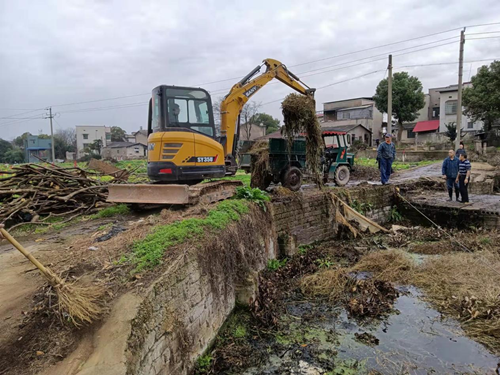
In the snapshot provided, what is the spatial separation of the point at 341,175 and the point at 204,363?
9.43 meters

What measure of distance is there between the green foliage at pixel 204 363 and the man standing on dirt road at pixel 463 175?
9856mm

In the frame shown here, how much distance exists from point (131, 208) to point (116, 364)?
5133mm

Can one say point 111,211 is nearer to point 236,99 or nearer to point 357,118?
point 236,99

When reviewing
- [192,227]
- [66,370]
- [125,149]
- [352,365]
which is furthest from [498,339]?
[125,149]

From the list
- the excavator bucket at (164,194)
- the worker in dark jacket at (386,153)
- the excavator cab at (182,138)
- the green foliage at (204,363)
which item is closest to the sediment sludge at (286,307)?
the green foliage at (204,363)

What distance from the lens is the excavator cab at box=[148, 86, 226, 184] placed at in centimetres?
694

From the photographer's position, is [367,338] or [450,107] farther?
[450,107]

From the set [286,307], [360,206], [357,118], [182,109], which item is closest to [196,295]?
[286,307]

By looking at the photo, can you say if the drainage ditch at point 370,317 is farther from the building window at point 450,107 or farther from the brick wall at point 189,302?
the building window at point 450,107

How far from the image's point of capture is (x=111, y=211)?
7.44 m

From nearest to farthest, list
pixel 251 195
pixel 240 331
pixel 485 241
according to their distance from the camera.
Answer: pixel 240 331 < pixel 251 195 < pixel 485 241

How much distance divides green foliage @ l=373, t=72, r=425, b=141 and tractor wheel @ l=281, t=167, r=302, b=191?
3349 cm

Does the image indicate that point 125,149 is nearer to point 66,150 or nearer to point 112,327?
point 66,150

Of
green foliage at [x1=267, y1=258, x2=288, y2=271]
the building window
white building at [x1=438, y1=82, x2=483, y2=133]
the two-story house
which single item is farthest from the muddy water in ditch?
the building window
